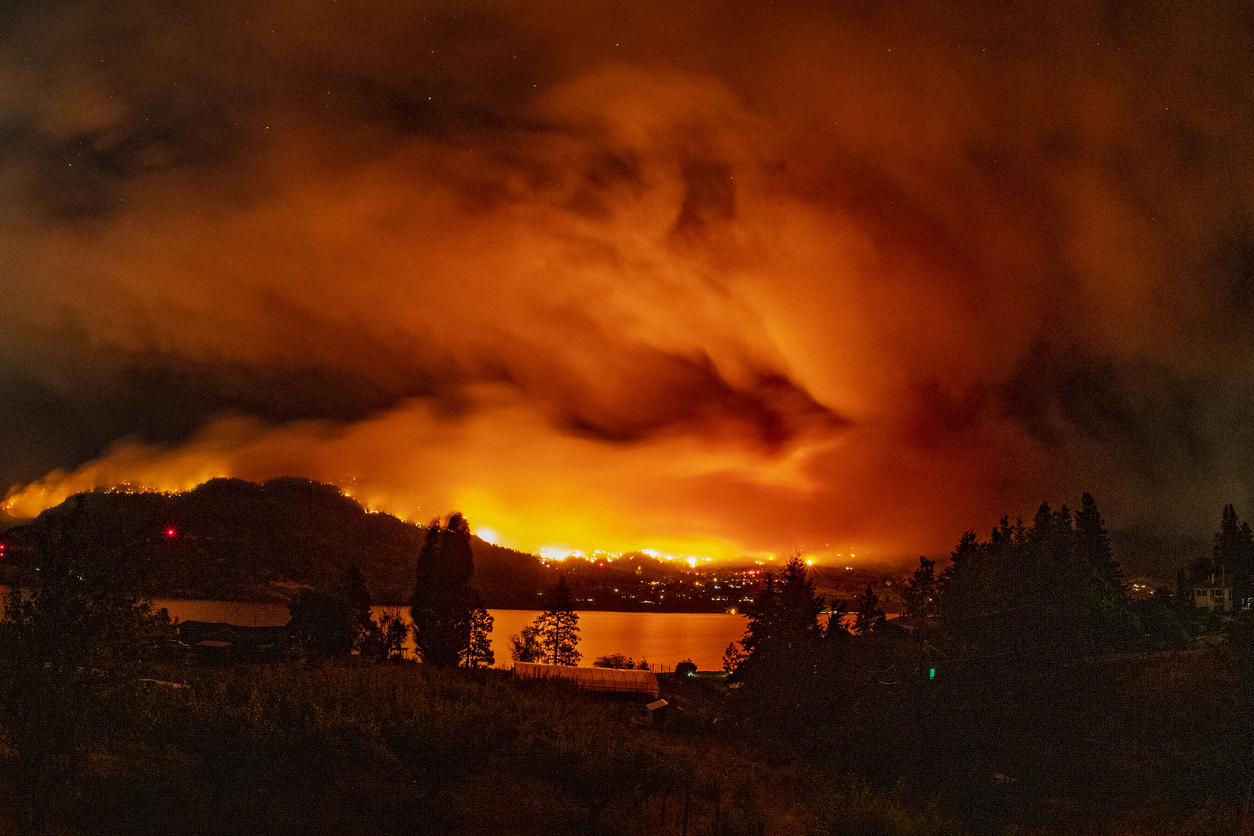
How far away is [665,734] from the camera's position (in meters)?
42.3

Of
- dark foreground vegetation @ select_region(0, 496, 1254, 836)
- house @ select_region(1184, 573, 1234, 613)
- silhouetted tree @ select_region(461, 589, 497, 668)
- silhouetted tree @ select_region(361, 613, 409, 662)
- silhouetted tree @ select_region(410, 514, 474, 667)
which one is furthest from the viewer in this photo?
house @ select_region(1184, 573, 1234, 613)

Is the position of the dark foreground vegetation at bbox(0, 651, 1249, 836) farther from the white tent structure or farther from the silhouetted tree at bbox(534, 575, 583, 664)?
the silhouetted tree at bbox(534, 575, 583, 664)

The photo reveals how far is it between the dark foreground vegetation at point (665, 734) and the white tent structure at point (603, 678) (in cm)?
162

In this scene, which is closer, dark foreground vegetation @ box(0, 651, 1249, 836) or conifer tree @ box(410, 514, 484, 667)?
dark foreground vegetation @ box(0, 651, 1249, 836)

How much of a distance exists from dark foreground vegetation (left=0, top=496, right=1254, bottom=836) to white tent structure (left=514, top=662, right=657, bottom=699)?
162 centimetres

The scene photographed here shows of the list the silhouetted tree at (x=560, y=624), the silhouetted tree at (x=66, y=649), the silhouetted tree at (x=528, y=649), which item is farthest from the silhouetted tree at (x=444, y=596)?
the silhouetted tree at (x=66, y=649)

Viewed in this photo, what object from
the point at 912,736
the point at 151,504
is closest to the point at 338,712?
the point at 912,736

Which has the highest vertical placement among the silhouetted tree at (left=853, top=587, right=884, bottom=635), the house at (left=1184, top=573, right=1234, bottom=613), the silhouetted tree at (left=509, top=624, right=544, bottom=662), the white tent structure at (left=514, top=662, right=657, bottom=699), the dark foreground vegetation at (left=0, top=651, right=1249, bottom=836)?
the house at (left=1184, top=573, right=1234, bottom=613)

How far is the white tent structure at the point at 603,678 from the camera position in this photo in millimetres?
53031

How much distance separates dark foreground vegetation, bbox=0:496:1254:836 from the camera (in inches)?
632

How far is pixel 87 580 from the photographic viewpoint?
15734 millimetres

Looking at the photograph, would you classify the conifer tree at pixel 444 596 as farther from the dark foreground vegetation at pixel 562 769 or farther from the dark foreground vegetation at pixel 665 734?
the dark foreground vegetation at pixel 562 769

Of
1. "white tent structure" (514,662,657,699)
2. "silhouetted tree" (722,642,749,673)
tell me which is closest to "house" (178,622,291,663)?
"white tent structure" (514,662,657,699)

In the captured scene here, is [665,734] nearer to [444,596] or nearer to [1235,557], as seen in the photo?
[444,596]
